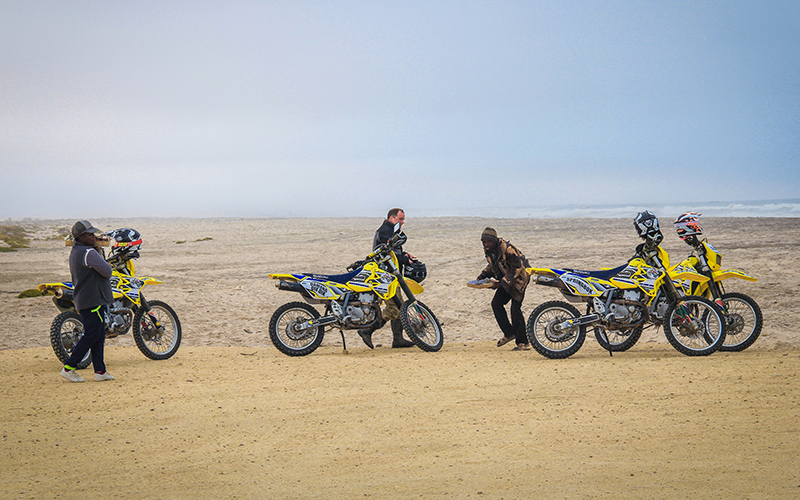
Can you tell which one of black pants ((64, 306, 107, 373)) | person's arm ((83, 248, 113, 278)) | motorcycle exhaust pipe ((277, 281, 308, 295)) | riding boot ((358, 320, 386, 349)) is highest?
person's arm ((83, 248, 113, 278))

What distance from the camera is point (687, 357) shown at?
9.62 meters

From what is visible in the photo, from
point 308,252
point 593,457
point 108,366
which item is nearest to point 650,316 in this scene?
point 593,457

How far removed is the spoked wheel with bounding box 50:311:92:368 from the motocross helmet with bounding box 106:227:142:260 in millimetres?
1228

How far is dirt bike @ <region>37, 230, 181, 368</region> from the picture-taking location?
9664 millimetres

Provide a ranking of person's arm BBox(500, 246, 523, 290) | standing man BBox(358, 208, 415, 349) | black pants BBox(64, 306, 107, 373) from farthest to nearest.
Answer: standing man BBox(358, 208, 415, 349) → person's arm BBox(500, 246, 523, 290) → black pants BBox(64, 306, 107, 373)

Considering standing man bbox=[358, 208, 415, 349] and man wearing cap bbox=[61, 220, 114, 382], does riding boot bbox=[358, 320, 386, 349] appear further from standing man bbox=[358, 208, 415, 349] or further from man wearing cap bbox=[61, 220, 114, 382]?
man wearing cap bbox=[61, 220, 114, 382]

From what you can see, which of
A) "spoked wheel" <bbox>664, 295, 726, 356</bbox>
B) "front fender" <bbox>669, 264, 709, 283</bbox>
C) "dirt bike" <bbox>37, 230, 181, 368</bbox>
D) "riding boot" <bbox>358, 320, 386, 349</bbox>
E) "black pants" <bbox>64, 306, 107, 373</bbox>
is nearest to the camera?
"black pants" <bbox>64, 306, 107, 373</bbox>

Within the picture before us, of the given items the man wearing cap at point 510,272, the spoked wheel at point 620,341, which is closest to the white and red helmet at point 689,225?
the spoked wheel at point 620,341

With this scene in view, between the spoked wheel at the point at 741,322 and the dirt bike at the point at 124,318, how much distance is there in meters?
8.54

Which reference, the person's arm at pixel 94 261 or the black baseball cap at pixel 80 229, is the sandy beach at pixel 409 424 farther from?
the black baseball cap at pixel 80 229

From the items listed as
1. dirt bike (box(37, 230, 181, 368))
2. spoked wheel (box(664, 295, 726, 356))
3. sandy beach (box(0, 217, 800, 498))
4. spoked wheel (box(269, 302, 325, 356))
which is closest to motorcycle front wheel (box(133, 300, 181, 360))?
dirt bike (box(37, 230, 181, 368))

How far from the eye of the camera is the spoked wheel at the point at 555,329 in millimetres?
9750

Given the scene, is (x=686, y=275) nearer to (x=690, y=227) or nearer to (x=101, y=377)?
(x=690, y=227)

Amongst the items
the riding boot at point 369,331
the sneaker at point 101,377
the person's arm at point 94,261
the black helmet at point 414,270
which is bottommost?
the sneaker at point 101,377
